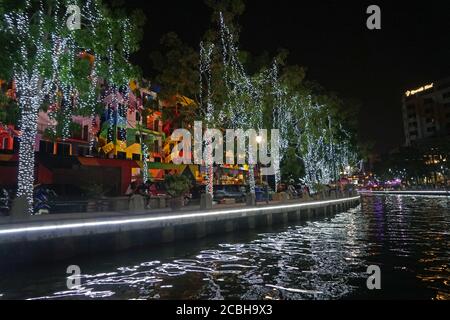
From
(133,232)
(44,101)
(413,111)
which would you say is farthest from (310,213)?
(413,111)

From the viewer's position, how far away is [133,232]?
19.4 metres

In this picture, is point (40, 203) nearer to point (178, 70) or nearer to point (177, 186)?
point (177, 186)

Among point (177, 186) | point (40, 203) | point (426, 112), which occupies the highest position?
point (426, 112)

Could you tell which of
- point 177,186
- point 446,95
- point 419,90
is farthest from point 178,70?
point 419,90

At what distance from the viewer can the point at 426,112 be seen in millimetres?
134875

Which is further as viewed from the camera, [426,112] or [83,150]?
[426,112]

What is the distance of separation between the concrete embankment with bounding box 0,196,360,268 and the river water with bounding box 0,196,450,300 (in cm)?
58

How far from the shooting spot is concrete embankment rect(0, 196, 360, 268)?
15.1 meters

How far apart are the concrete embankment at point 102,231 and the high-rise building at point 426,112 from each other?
105 m

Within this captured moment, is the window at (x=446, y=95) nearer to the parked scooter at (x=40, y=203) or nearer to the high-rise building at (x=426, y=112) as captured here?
the high-rise building at (x=426, y=112)

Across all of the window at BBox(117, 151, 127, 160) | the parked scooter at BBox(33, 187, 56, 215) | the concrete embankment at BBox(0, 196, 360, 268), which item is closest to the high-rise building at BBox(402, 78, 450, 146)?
the window at BBox(117, 151, 127, 160)

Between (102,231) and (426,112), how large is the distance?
137m

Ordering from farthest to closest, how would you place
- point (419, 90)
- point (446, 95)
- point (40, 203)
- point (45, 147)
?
point (419, 90)
point (446, 95)
point (45, 147)
point (40, 203)
